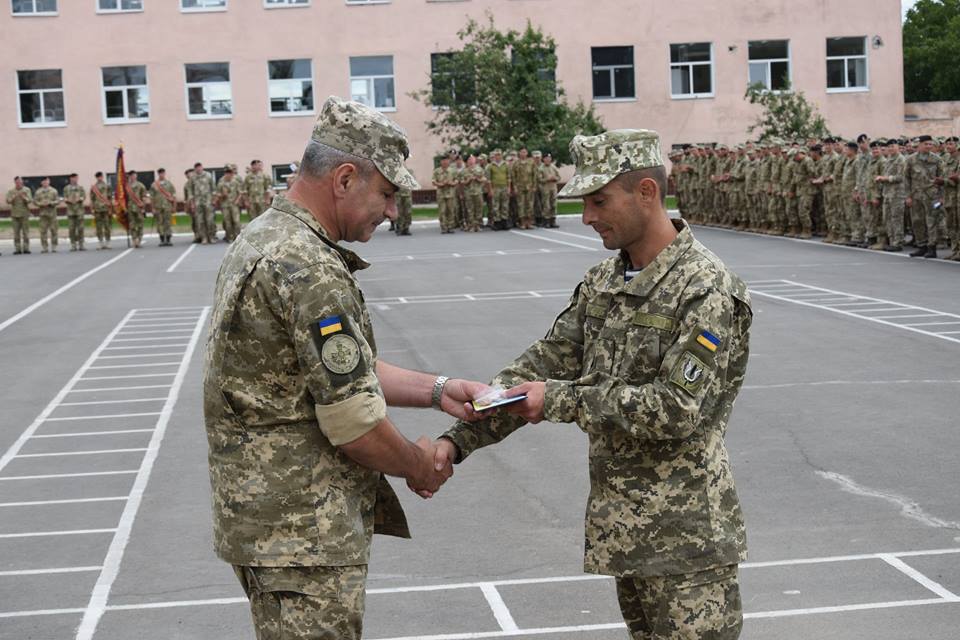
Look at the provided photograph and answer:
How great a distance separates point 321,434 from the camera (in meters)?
4.06

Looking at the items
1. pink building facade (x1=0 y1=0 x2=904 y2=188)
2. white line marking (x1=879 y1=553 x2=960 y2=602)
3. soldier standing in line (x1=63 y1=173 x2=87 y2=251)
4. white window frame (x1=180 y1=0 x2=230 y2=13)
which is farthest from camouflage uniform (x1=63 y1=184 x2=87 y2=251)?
white line marking (x1=879 y1=553 x2=960 y2=602)

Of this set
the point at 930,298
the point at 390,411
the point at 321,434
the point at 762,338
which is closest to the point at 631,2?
the point at 930,298

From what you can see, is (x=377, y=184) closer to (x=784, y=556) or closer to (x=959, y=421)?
(x=784, y=556)

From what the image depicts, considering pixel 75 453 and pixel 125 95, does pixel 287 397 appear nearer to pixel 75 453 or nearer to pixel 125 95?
pixel 75 453

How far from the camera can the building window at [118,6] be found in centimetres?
4769

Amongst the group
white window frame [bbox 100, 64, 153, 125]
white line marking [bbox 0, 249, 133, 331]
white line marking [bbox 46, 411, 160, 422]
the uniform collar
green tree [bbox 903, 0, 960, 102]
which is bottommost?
white line marking [bbox 46, 411, 160, 422]

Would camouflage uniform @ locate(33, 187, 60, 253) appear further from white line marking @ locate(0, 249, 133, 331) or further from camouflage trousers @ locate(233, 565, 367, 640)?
camouflage trousers @ locate(233, 565, 367, 640)

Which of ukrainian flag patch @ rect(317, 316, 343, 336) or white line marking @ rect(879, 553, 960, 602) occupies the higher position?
ukrainian flag patch @ rect(317, 316, 343, 336)

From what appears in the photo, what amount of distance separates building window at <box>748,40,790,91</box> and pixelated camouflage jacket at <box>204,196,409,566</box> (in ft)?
158

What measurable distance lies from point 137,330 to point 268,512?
1497cm

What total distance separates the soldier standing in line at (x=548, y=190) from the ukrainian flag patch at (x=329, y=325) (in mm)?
35787

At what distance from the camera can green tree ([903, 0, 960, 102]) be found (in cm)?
7088

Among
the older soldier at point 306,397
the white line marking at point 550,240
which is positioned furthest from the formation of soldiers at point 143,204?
the older soldier at point 306,397

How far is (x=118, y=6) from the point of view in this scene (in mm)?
47844
